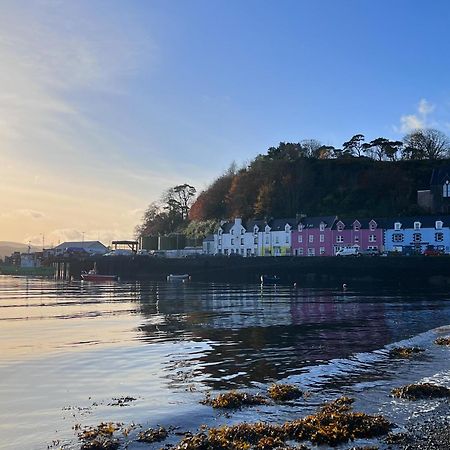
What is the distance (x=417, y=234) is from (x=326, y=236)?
17012 millimetres

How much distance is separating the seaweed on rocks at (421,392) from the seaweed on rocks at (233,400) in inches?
140

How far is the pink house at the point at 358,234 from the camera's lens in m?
96.3

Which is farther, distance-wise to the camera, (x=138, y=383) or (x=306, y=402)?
(x=138, y=383)

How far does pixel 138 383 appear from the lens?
16266mm

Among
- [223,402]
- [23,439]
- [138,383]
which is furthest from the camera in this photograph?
[138,383]

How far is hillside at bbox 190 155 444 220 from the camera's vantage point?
410 ft

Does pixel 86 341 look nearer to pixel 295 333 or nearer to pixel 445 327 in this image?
pixel 295 333

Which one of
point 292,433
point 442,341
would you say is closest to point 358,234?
point 442,341

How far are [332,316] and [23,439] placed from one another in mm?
26068

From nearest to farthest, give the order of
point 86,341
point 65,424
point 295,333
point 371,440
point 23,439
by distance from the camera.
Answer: point 371,440 → point 23,439 → point 65,424 → point 86,341 → point 295,333

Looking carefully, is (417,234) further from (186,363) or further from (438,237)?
(186,363)

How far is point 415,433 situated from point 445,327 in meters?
19.6

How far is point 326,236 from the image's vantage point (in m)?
102

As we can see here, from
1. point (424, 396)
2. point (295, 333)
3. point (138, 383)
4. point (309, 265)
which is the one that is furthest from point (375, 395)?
point (309, 265)
